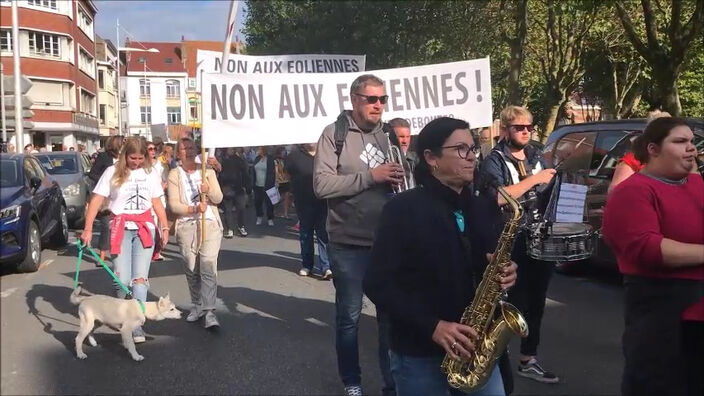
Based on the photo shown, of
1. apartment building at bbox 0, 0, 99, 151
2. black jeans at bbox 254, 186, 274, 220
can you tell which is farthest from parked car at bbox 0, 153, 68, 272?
apartment building at bbox 0, 0, 99, 151

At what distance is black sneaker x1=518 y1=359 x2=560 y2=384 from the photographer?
5.00 metres

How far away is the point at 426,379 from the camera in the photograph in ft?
9.24

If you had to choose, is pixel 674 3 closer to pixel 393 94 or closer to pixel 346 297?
pixel 393 94

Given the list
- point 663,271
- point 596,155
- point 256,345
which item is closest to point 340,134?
point 663,271

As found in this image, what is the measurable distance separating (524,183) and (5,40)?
3571 mm

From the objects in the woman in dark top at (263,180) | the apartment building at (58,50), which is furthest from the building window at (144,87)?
the apartment building at (58,50)

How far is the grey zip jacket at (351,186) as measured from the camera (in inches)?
166

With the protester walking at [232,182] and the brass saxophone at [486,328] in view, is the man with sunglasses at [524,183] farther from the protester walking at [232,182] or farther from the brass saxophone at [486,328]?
the protester walking at [232,182]

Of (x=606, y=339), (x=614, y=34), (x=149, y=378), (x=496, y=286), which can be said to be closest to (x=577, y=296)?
(x=606, y=339)

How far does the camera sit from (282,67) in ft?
34.2

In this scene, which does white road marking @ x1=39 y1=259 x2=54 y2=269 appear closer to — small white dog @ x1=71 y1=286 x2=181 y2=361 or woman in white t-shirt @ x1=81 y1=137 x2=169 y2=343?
woman in white t-shirt @ x1=81 y1=137 x2=169 y2=343

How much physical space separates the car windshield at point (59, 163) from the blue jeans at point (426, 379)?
1424 cm

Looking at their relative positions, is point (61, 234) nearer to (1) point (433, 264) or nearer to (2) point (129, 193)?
(2) point (129, 193)

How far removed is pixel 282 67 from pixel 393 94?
3.42 m
